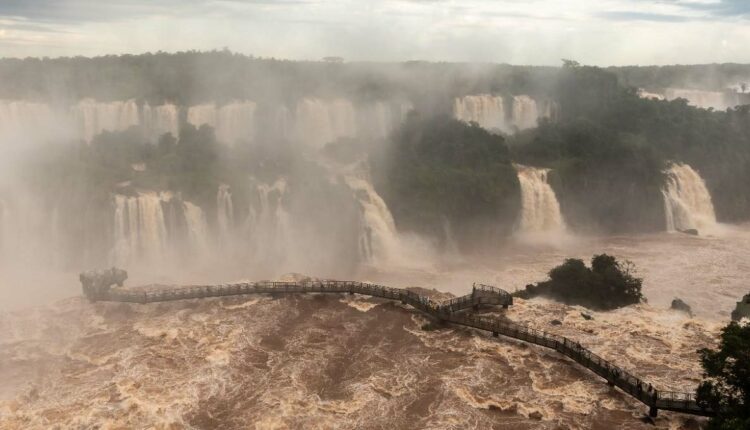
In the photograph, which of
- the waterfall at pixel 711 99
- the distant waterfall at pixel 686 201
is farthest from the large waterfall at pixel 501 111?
the waterfall at pixel 711 99

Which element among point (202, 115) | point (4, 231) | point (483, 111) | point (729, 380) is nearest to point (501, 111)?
point (483, 111)

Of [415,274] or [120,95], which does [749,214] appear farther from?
[120,95]

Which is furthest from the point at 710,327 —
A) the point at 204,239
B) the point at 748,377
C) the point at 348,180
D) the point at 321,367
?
the point at 204,239

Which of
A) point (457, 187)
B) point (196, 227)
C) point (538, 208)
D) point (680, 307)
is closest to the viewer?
point (680, 307)

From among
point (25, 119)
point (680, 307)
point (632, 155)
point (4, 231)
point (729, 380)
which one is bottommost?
point (680, 307)

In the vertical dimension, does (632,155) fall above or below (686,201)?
above

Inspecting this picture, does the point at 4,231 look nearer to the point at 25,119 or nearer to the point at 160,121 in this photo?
the point at 25,119
